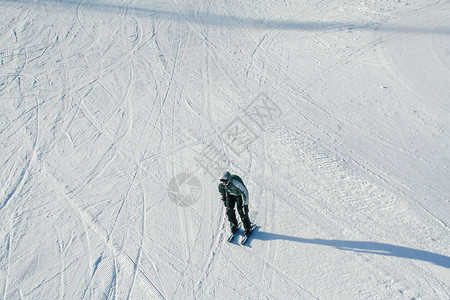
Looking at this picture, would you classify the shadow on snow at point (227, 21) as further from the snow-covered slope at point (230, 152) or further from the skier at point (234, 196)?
the skier at point (234, 196)

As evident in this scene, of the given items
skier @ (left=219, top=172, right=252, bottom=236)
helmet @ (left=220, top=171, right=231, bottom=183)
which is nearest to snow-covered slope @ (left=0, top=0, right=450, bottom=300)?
skier @ (left=219, top=172, right=252, bottom=236)

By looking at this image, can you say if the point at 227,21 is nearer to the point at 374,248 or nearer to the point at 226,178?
the point at 226,178

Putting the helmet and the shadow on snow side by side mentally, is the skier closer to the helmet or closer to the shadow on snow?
the helmet

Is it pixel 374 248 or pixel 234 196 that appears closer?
pixel 234 196

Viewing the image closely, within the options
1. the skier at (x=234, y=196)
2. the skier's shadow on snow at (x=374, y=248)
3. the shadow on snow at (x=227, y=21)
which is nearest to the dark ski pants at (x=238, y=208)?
the skier at (x=234, y=196)

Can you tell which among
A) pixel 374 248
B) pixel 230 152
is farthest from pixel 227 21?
pixel 374 248

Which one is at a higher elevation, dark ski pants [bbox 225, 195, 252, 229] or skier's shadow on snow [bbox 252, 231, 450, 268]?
skier's shadow on snow [bbox 252, 231, 450, 268]
